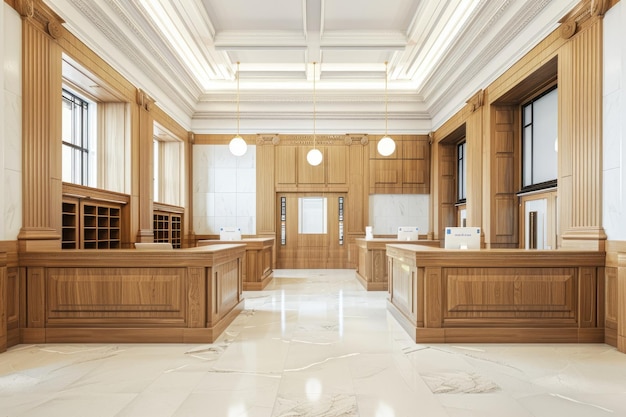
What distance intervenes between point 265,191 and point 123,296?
768 centimetres

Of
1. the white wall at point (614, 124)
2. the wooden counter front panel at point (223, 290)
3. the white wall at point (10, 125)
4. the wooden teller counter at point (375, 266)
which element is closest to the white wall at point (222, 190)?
the wooden teller counter at point (375, 266)

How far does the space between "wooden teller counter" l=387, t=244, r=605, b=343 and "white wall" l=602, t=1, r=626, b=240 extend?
0.48m

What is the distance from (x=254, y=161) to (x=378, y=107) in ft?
12.9

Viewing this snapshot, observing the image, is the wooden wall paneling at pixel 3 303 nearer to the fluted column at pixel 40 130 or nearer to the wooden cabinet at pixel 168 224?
the fluted column at pixel 40 130

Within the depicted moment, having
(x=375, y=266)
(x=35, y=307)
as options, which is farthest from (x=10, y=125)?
(x=375, y=266)

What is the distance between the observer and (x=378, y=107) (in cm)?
1174

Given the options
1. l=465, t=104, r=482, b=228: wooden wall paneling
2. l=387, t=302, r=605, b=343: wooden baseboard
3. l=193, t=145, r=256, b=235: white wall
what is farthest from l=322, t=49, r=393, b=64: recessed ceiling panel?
l=387, t=302, r=605, b=343: wooden baseboard

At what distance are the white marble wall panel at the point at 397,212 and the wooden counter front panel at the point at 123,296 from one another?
8.22 metres

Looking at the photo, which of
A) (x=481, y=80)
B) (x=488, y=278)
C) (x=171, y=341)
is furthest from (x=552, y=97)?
(x=171, y=341)

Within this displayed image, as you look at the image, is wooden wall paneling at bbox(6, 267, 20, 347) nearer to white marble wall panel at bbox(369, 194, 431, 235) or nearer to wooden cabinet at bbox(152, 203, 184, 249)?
wooden cabinet at bbox(152, 203, 184, 249)

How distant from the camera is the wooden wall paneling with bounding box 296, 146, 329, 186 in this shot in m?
12.1

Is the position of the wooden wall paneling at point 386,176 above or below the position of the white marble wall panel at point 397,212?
above

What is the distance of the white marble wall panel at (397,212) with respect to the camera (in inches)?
477

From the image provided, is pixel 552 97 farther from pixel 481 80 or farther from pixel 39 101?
pixel 39 101
